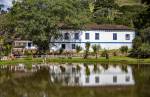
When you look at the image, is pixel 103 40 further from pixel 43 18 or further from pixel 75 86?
pixel 75 86

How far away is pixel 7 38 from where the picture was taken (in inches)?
2985

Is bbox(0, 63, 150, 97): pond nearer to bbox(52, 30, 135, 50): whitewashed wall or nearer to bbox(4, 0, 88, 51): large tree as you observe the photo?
bbox(4, 0, 88, 51): large tree

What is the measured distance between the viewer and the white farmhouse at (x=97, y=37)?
2753 inches

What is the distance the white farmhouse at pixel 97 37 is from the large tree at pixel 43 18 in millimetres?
2991

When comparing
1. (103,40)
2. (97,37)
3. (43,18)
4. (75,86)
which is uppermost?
(43,18)

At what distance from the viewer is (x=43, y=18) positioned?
61906 mm

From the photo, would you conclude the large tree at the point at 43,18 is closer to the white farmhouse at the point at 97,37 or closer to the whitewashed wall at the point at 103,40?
the white farmhouse at the point at 97,37

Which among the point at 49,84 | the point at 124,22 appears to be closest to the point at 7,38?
the point at 124,22

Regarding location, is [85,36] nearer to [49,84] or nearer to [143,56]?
[143,56]

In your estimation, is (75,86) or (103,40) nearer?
(75,86)

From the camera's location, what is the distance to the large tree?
62.1 m

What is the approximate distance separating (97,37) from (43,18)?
1307cm

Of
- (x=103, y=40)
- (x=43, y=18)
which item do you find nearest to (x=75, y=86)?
(x=43, y=18)

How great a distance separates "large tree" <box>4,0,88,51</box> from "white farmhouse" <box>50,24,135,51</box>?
118 inches
